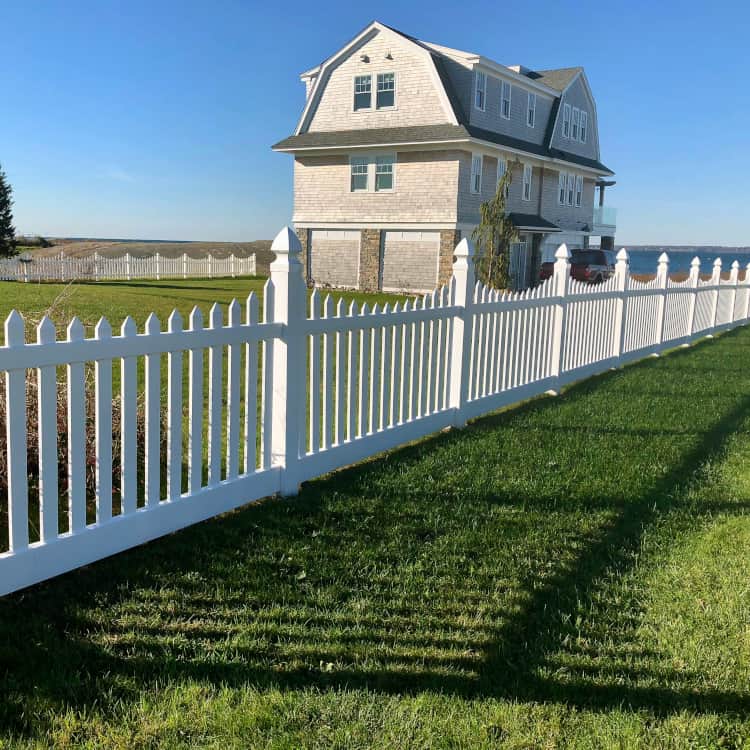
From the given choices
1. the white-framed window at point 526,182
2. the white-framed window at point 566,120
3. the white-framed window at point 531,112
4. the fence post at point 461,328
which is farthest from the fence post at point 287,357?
the white-framed window at point 566,120

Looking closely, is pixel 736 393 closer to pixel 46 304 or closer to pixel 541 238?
pixel 46 304

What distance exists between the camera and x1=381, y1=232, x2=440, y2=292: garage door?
96.3 ft

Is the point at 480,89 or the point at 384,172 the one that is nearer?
the point at 480,89

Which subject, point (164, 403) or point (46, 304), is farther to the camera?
point (46, 304)

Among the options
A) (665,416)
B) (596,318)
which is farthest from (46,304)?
(665,416)

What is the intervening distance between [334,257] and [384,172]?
13.6 ft

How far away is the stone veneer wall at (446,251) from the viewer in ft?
93.6

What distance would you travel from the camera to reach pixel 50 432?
361cm

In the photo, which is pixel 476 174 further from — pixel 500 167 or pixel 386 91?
pixel 386 91

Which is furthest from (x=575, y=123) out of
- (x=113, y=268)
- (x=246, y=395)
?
(x=246, y=395)

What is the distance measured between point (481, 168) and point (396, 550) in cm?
2689

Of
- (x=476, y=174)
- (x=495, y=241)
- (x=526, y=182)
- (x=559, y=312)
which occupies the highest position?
(x=526, y=182)

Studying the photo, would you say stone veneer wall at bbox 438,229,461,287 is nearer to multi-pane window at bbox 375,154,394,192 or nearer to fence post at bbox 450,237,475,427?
multi-pane window at bbox 375,154,394,192

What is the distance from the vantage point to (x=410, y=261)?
29938 millimetres
